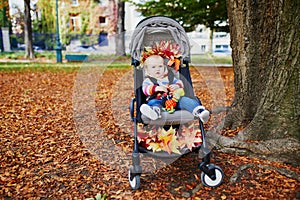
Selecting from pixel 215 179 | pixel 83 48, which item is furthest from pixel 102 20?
pixel 215 179

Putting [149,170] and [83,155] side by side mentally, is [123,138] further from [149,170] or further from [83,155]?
[149,170]

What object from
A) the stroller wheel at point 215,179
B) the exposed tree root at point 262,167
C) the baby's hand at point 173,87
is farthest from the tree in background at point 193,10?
the stroller wheel at point 215,179

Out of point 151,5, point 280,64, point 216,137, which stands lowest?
point 216,137

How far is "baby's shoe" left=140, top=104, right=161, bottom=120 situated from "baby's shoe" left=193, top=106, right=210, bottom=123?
0.37m

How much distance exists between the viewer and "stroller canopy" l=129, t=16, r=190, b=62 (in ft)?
11.4

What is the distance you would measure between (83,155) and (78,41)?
3000 cm

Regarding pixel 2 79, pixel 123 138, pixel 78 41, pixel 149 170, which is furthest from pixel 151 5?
pixel 78 41

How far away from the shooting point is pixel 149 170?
325 centimetres

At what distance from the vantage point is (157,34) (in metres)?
3.62

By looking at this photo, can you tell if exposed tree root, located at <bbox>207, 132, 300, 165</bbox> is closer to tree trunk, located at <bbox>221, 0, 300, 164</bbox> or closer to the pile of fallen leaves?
tree trunk, located at <bbox>221, 0, 300, 164</bbox>

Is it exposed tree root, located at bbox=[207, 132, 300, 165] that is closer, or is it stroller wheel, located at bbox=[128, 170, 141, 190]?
stroller wheel, located at bbox=[128, 170, 141, 190]

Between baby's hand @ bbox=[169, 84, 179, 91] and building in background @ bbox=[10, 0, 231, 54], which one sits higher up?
building in background @ bbox=[10, 0, 231, 54]

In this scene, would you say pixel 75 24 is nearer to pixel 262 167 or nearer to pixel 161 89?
pixel 161 89

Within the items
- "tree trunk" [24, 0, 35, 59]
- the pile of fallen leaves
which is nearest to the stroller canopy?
the pile of fallen leaves
